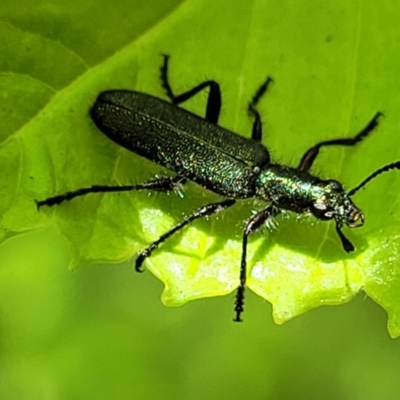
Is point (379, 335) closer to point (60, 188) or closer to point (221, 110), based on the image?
point (221, 110)

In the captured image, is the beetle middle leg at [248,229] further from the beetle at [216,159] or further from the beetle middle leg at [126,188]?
the beetle middle leg at [126,188]

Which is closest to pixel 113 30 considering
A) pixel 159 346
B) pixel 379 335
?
pixel 159 346

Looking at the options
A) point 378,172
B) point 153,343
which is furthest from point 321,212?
point 153,343

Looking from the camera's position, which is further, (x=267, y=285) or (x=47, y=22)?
(x=267, y=285)

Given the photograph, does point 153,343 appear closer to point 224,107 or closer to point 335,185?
point 335,185

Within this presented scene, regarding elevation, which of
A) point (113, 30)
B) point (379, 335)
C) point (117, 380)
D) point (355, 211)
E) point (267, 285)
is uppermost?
point (113, 30)

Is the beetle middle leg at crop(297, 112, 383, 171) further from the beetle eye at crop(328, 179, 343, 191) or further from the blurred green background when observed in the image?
the blurred green background

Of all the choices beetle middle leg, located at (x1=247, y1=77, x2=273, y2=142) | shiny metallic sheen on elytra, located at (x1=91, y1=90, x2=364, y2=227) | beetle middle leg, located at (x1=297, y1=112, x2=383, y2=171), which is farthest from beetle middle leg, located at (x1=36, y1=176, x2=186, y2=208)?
beetle middle leg, located at (x1=297, y1=112, x2=383, y2=171)
